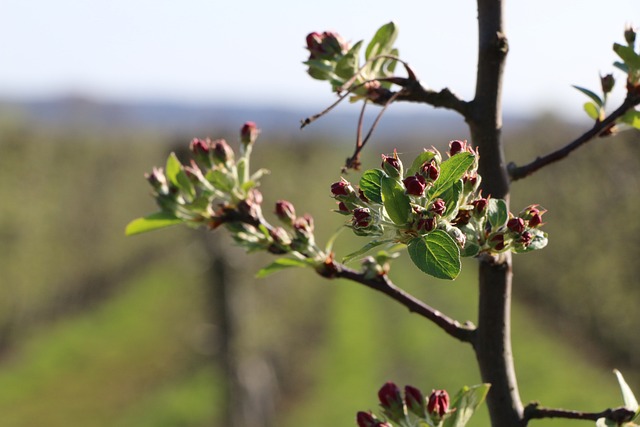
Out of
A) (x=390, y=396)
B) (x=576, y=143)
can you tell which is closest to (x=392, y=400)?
(x=390, y=396)

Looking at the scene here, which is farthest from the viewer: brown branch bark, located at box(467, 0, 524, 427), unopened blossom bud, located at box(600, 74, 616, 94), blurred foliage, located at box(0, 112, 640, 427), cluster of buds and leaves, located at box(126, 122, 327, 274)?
blurred foliage, located at box(0, 112, 640, 427)

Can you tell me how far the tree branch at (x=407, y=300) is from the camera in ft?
4.52

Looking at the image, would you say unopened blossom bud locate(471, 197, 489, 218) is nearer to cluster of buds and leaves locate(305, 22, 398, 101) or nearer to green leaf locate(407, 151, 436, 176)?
green leaf locate(407, 151, 436, 176)

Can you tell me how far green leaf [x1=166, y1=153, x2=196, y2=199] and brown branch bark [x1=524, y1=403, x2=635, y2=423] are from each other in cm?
85

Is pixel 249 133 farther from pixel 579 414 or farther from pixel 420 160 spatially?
pixel 579 414

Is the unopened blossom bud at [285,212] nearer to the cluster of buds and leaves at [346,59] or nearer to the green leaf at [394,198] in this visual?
the cluster of buds and leaves at [346,59]

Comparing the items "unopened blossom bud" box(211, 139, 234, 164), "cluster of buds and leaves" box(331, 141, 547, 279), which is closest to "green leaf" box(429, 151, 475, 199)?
"cluster of buds and leaves" box(331, 141, 547, 279)

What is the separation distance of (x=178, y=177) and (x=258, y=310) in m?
15.7

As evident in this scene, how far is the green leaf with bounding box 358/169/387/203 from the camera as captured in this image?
3.22 feet

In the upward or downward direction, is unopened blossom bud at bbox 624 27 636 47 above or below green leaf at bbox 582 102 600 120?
above

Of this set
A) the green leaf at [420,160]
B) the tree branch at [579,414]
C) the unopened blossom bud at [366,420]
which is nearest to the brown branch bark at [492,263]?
the tree branch at [579,414]

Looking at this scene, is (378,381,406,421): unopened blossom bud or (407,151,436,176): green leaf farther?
(378,381,406,421): unopened blossom bud

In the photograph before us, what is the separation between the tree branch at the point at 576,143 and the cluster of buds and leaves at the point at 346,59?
0.32 m

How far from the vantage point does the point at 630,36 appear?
4.45 ft
